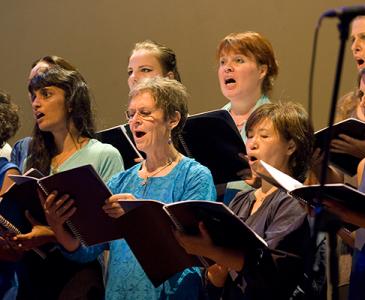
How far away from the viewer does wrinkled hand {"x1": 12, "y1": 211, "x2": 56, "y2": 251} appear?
3.00m

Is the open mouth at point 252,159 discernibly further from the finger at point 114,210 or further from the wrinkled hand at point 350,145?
the finger at point 114,210

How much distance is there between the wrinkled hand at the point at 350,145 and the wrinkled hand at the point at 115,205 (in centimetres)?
70

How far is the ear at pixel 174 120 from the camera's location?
3086 millimetres

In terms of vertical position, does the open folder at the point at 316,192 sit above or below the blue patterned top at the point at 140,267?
above

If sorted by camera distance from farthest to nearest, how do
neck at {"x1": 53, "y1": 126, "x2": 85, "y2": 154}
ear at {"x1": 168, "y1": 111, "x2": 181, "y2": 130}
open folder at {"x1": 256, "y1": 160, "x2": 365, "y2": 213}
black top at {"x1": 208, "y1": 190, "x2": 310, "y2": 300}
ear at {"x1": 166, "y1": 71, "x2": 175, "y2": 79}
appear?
ear at {"x1": 166, "y1": 71, "x2": 175, "y2": 79} < neck at {"x1": 53, "y1": 126, "x2": 85, "y2": 154} < ear at {"x1": 168, "y1": 111, "x2": 181, "y2": 130} < black top at {"x1": 208, "y1": 190, "x2": 310, "y2": 300} < open folder at {"x1": 256, "y1": 160, "x2": 365, "y2": 213}

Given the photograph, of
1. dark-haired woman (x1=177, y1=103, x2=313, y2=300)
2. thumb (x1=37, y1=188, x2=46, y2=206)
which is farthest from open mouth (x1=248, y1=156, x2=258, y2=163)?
thumb (x1=37, y1=188, x2=46, y2=206)

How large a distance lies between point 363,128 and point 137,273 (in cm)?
89

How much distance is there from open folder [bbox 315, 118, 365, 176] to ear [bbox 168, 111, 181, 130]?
0.57 m

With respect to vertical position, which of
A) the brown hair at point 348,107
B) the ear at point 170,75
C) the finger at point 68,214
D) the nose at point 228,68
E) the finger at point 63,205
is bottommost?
the finger at point 68,214

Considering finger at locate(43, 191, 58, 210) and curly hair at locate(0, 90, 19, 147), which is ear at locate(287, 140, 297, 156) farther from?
curly hair at locate(0, 90, 19, 147)

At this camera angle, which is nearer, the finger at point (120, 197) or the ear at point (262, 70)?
the finger at point (120, 197)

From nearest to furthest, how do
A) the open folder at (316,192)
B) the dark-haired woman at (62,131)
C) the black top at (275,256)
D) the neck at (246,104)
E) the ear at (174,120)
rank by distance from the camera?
the open folder at (316,192) < the black top at (275,256) < the ear at (174,120) < the dark-haired woman at (62,131) < the neck at (246,104)

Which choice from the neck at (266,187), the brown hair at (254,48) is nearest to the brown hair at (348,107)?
the brown hair at (254,48)

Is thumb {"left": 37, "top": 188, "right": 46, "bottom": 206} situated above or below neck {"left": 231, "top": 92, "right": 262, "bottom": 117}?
below
